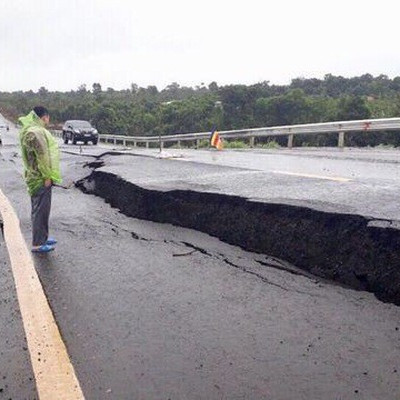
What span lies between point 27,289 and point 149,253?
1.32 m

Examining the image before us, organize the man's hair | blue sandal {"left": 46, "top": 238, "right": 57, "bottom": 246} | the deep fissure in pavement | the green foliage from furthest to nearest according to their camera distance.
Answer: the green foliage, the man's hair, blue sandal {"left": 46, "top": 238, "right": 57, "bottom": 246}, the deep fissure in pavement

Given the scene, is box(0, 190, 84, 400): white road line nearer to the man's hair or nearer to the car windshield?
the man's hair

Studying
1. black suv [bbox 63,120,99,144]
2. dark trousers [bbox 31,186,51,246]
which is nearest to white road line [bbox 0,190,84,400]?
dark trousers [bbox 31,186,51,246]

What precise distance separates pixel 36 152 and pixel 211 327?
297 cm

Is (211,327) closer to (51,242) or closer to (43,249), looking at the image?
(43,249)

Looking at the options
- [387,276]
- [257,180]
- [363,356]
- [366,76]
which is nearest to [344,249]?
[387,276]

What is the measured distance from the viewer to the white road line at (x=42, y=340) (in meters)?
2.46

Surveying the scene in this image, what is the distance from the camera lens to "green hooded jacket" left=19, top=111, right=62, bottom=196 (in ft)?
17.1

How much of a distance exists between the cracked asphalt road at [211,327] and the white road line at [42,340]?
58 millimetres

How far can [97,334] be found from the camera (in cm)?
307

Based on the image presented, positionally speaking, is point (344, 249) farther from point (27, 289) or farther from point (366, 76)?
point (366, 76)

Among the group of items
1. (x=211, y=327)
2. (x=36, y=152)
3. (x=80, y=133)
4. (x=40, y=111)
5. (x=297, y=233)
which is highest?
(x=40, y=111)

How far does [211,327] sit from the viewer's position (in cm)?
315

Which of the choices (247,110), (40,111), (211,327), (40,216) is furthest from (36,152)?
(247,110)
